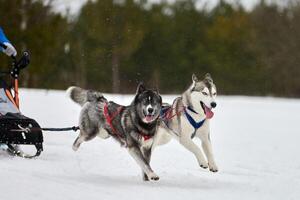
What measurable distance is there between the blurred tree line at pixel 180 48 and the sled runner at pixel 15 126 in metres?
24.2

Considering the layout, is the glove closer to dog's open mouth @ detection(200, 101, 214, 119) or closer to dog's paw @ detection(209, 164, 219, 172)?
dog's open mouth @ detection(200, 101, 214, 119)

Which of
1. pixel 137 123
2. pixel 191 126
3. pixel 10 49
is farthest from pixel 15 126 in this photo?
pixel 191 126

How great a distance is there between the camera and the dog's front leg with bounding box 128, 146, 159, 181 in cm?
586

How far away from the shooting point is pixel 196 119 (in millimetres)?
6699

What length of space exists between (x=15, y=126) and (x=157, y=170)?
1723mm

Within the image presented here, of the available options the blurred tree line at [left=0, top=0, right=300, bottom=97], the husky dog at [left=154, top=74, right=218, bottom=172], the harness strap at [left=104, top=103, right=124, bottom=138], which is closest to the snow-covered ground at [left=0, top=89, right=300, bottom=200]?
the husky dog at [left=154, top=74, right=218, bottom=172]

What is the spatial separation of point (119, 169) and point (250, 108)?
12.4m

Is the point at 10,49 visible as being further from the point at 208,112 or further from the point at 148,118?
the point at 208,112

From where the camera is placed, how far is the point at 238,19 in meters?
39.1

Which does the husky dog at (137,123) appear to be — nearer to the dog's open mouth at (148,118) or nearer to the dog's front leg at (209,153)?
the dog's open mouth at (148,118)

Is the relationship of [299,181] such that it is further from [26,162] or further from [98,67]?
[98,67]

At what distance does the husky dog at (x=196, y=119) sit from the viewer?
6.56 metres

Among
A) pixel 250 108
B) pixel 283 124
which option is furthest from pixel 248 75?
pixel 283 124

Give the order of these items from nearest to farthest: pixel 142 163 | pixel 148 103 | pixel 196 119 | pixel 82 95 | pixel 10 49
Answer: pixel 142 163 < pixel 148 103 < pixel 196 119 < pixel 10 49 < pixel 82 95
